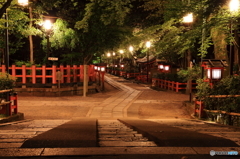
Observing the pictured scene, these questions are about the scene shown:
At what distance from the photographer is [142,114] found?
12898 mm

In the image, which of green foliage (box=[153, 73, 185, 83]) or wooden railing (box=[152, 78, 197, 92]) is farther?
green foliage (box=[153, 73, 185, 83])

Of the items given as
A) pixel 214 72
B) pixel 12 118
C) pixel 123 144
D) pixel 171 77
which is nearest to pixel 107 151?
pixel 123 144

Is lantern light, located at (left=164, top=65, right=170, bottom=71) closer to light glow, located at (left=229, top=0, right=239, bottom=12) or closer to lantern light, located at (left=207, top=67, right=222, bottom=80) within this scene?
lantern light, located at (left=207, top=67, right=222, bottom=80)

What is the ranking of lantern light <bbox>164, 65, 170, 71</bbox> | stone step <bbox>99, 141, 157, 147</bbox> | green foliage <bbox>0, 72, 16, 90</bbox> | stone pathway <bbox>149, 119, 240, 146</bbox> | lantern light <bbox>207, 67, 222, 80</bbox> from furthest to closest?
1. lantern light <bbox>164, 65, 170, 71</bbox>
2. lantern light <bbox>207, 67, 222, 80</bbox>
3. green foliage <bbox>0, 72, 16, 90</bbox>
4. stone pathway <bbox>149, 119, 240, 146</bbox>
5. stone step <bbox>99, 141, 157, 147</bbox>

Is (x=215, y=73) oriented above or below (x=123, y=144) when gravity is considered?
above

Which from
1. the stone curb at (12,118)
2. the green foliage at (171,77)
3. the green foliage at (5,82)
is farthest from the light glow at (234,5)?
the green foliage at (171,77)

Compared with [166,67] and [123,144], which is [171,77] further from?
[123,144]

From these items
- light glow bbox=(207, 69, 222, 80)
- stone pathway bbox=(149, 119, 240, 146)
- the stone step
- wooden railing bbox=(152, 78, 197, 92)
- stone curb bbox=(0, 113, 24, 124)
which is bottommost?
stone curb bbox=(0, 113, 24, 124)

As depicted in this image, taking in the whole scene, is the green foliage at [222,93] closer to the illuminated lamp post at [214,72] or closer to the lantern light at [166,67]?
the illuminated lamp post at [214,72]

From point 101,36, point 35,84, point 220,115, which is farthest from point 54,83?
point 220,115

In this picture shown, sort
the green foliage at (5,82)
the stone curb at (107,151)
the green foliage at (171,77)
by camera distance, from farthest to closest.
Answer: the green foliage at (171,77)
the green foliage at (5,82)
the stone curb at (107,151)

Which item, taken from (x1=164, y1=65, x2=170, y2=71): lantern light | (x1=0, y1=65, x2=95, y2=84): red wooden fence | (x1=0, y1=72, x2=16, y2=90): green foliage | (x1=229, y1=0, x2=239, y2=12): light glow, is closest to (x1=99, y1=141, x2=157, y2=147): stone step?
(x1=0, y1=72, x2=16, y2=90): green foliage

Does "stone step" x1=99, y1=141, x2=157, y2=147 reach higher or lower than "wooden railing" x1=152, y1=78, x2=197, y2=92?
lower

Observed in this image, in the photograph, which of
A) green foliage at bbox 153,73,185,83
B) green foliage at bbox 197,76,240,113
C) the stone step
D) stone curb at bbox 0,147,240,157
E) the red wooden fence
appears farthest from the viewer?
green foliage at bbox 153,73,185,83
